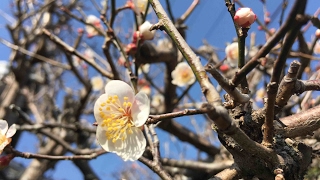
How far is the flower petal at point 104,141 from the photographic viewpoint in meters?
0.81

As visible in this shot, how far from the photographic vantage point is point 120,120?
0.85m

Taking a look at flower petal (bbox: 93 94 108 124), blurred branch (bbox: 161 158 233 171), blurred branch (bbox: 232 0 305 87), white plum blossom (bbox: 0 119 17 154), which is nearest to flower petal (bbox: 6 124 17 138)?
white plum blossom (bbox: 0 119 17 154)

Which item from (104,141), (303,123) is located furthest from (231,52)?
(104,141)

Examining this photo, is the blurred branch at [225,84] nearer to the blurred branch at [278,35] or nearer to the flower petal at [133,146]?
the blurred branch at [278,35]

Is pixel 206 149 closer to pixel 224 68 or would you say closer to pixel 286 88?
pixel 224 68

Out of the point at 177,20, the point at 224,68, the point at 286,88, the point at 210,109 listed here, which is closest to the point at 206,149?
the point at 224,68

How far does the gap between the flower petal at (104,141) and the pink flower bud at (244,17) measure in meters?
0.40

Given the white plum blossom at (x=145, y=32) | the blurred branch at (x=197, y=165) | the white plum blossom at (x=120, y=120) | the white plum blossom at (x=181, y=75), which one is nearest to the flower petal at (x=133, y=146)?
the white plum blossom at (x=120, y=120)

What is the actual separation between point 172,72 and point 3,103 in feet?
7.23

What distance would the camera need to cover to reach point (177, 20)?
1978 mm

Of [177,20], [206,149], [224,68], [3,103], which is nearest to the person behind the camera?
[177,20]

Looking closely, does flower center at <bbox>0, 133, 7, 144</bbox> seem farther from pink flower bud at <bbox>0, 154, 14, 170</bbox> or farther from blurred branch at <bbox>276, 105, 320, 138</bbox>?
blurred branch at <bbox>276, 105, 320, 138</bbox>

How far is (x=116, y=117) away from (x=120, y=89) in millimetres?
78

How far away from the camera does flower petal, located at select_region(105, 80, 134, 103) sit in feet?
2.69
